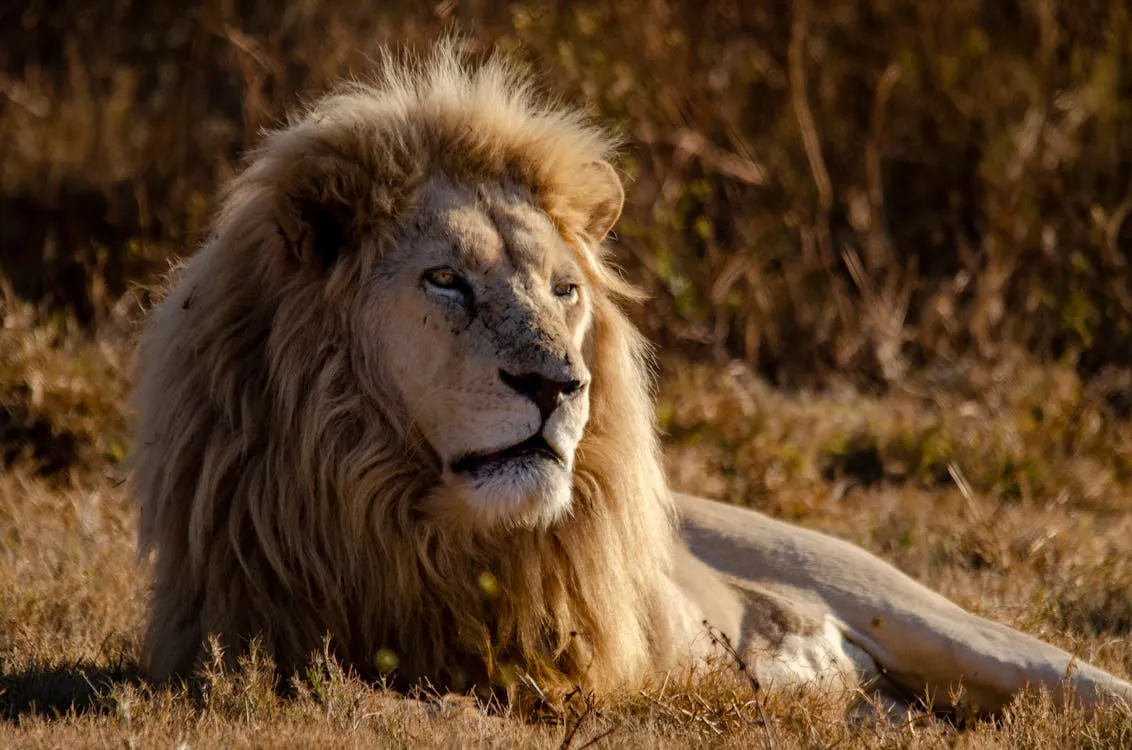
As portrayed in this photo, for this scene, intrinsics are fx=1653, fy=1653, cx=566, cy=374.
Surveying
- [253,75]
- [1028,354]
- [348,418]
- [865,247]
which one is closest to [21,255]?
[253,75]

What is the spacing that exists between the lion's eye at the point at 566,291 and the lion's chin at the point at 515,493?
0.55m

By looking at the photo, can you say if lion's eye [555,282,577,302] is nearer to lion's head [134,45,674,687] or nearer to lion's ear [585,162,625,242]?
lion's head [134,45,674,687]

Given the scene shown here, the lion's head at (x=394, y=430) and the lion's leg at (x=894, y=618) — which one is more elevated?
the lion's head at (x=394, y=430)

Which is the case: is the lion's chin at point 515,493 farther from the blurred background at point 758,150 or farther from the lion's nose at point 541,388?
the blurred background at point 758,150

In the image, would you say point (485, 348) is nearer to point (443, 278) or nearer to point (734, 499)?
point (443, 278)

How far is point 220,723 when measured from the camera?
3.49 m

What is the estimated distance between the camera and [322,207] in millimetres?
4121

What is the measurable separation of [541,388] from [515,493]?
0.25m

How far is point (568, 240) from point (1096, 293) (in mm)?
6291

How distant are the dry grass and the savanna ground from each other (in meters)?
0.02

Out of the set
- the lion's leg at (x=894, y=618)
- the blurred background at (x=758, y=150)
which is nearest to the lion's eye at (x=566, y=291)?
the lion's leg at (x=894, y=618)

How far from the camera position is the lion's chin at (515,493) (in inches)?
150

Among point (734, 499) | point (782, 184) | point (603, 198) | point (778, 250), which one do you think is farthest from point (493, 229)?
point (782, 184)

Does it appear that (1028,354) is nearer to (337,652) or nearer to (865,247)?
(865,247)
